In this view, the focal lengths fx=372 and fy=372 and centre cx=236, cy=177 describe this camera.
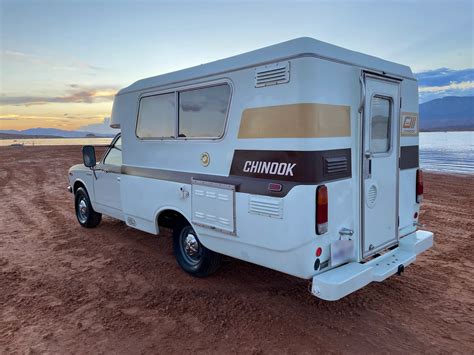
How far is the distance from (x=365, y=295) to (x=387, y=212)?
99cm

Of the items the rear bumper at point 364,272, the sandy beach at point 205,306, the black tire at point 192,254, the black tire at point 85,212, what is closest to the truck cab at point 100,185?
the black tire at point 85,212

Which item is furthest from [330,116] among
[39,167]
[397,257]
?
[39,167]

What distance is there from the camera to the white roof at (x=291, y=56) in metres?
3.32

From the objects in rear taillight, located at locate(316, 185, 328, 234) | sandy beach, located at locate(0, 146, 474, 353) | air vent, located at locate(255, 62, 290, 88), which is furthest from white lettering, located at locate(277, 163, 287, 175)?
sandy beach, located at locate(0, 146, 474, 353)


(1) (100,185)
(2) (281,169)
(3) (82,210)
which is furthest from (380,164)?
(3) (82,210)

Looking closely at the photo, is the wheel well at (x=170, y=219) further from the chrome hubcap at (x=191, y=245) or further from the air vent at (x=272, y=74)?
the air vent at (x=272, y=74)

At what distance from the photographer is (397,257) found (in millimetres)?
4188

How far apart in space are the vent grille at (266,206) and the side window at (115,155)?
311 centimetres

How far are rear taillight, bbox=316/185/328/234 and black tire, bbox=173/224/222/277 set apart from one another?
167 centimetres

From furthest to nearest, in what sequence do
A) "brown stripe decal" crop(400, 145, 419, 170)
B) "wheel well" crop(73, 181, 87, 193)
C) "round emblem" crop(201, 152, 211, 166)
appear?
"wheel well" crop(73, 181, 87, 193) < "brown stripe decal" crop(400, 145, 419, 170) < "round emblem" crop(201, 152, 211, 166)

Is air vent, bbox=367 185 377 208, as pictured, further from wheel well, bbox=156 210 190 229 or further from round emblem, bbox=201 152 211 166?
wheel well, bbox=156 210 190 229

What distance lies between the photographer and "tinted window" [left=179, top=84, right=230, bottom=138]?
411cm

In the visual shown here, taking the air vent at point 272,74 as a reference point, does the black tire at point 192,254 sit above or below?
below

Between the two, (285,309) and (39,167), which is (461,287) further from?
(39,167)
